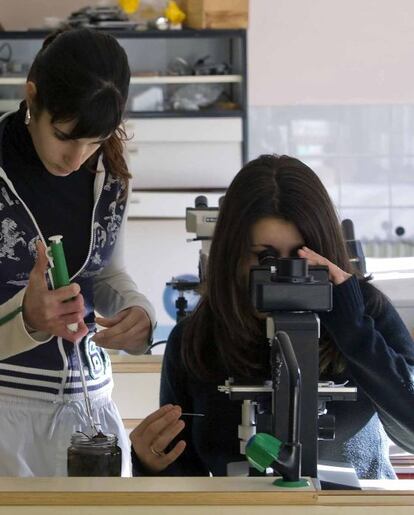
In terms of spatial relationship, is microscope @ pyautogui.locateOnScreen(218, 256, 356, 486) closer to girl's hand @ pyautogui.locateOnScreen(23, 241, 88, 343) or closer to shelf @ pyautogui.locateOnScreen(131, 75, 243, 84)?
girl's hand @ pyautogui.locateOnScreen(23, 241, 88, 343)

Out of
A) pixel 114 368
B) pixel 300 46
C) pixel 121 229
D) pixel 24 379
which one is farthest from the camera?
pixel 300 46

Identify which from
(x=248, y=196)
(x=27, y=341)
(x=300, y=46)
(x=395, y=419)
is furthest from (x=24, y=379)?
(x=300, y=46)

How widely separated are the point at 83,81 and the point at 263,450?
26.3 inches

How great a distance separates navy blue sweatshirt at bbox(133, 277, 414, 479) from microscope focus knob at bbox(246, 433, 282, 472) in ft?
1.27

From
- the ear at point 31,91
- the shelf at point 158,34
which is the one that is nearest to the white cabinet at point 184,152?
the shelf at point 158,34

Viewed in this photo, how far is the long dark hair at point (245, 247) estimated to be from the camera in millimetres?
1625

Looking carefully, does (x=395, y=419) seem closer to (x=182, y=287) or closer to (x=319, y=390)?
(x=319, y=390)

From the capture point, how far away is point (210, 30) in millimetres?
5090

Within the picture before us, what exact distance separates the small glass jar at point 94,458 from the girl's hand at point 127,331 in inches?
12.8

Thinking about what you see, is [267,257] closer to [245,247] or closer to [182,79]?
[245,247]

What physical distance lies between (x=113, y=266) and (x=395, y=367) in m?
0.54

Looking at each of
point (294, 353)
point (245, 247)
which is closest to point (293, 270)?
point (294, 353)

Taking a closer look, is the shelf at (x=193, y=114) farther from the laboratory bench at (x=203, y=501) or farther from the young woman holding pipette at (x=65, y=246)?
the laboratory bench at (x=203, y=501)

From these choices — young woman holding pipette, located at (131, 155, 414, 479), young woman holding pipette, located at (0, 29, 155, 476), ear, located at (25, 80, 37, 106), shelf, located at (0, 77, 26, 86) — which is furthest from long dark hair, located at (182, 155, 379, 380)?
shelf, located at (0, 77, 26, 86)
